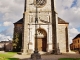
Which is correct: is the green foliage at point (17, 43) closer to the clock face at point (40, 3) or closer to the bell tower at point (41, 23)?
the bell tower at point (41, 23)

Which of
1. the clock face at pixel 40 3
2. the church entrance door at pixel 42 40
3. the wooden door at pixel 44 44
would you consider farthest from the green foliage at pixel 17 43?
the clock face at pixel 40 3

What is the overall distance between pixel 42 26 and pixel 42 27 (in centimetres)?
22

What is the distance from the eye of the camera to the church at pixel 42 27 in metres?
34.0

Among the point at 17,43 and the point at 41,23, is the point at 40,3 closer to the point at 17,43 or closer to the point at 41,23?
the point at 41,23

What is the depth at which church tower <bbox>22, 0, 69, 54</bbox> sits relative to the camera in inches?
1340

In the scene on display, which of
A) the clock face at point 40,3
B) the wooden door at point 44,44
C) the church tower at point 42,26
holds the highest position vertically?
the clock face at point 40,3

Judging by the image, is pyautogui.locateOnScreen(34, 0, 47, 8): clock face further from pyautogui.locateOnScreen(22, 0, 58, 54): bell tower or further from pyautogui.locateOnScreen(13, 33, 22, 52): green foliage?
pyautogui.locateOnScreen(13, 33, 22, 52): green foliage

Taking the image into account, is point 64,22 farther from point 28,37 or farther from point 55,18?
point 28,37

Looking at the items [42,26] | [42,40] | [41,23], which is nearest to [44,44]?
[42,40]

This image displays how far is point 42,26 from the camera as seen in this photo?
34.9 metres

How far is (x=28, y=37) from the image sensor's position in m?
34.3

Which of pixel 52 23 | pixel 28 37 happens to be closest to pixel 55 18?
pixel 52 23

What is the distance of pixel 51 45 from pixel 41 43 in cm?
264

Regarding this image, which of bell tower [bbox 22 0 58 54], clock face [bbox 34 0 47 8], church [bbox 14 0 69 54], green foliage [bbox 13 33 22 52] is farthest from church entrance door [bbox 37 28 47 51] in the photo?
clock face [bbox 34 0 47 8]
